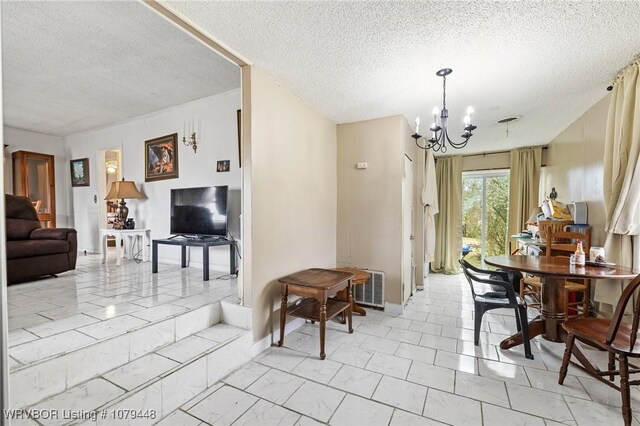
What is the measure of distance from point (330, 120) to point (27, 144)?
5.70 metres

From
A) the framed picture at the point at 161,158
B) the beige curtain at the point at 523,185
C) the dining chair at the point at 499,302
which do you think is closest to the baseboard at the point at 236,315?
the dining chair at the point at 499,302

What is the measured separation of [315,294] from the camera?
2.49 meters

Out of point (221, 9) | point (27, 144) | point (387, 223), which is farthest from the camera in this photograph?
point (27, 144)

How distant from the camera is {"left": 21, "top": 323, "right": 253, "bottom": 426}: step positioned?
4.91 ft

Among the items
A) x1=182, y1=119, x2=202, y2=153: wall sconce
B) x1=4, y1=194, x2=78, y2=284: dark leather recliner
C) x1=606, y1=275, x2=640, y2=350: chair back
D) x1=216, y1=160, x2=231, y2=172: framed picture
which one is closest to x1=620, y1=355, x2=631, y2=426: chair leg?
x1=606, y1=275, x2=640, y2=350: chair back

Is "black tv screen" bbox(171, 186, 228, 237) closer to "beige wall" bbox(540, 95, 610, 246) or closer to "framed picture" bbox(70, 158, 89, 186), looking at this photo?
"framed picture" bbox(70, 158, 89, 186)

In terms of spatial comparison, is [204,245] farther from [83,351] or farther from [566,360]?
[566,360]

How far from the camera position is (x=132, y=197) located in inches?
169

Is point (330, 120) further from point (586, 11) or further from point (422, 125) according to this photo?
point (586, 11)

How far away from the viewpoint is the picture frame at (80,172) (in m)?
5.32

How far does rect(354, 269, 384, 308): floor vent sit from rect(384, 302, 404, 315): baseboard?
0.06 metres

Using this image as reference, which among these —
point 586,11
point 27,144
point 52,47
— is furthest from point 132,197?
point 586,11

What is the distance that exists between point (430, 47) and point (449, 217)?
14.3ft

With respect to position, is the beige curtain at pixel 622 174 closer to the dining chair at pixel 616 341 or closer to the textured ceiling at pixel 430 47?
the textured ceiling at pixel 430 47
